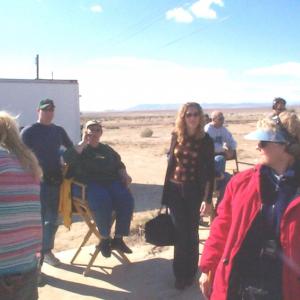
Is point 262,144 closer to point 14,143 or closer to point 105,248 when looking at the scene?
point 14,143

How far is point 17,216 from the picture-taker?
99.8 inches

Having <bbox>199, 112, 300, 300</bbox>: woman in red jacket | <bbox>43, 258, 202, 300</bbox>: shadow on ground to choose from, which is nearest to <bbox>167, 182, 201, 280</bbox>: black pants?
<bbox>43, 258, 202, 300</bbox>: shadow on ground

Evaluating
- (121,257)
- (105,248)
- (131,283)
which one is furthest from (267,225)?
(121,257)

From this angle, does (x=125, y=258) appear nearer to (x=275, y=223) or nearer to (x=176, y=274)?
(x=176, y=274)

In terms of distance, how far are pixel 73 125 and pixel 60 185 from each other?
20.5 feet

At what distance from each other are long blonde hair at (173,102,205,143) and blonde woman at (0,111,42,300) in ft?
6.96

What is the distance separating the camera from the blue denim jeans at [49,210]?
5.38 m

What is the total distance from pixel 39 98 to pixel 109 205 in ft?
21.5

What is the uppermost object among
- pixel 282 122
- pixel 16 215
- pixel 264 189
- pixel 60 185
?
pixel 282 122

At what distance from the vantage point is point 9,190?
98.3 inches

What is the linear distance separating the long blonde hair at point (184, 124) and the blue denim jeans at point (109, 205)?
1.01 metres

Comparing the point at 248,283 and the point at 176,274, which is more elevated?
the point at 248,283

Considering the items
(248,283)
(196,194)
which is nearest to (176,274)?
(196,194)

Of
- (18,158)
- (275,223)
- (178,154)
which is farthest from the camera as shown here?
(178,154)
